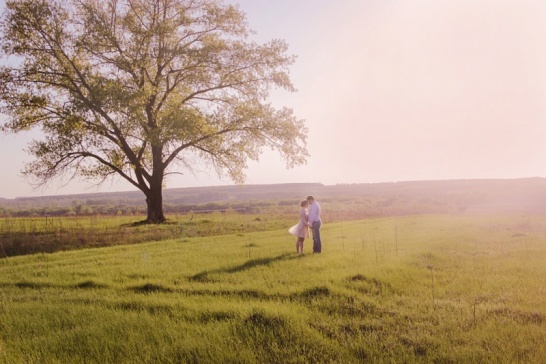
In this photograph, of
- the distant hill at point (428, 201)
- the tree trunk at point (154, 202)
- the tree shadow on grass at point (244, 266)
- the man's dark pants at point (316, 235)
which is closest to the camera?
the tree shadow on grass at point (244, 266)

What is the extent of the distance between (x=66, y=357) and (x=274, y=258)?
8643 mm

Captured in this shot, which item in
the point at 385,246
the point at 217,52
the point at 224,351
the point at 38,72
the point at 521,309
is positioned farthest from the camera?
the point at 217,52

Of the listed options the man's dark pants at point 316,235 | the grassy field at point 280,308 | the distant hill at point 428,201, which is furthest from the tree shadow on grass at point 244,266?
the distant hill at point 428,201

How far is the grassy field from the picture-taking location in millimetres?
6062

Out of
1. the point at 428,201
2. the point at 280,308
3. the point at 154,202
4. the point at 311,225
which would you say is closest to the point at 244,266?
the point at 311,225

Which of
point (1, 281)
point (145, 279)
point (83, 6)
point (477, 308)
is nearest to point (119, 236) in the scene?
point (1, 281)

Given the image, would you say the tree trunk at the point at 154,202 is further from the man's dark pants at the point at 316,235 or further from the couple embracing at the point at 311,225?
the man's dark pants at the point at 316,235

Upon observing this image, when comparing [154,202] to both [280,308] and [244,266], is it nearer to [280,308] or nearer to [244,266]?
[244,266]

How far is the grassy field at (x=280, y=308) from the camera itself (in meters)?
6.06

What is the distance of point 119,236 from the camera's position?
21922 millimetres

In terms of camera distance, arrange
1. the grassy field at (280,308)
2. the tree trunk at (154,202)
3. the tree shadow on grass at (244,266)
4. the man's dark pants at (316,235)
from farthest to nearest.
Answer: the tree trunk at (154,202) < the man's dark pants at (316,235) < the tree shadow on grass at (244,266) < the grassy field at (280,308)

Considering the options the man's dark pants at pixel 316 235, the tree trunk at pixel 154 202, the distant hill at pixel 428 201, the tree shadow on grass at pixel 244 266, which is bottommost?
the distant hill at pixel 428 201

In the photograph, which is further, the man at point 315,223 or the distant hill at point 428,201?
the distant hill at point 428,201

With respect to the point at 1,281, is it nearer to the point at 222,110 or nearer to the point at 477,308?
the point at 477,308
